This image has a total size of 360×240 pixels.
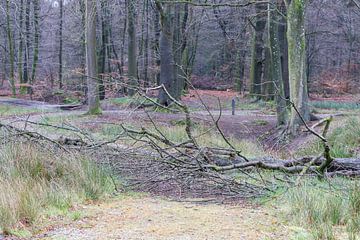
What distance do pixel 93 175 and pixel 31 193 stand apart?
123cm

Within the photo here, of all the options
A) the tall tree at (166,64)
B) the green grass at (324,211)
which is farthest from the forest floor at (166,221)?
the tall tree at (166,64)

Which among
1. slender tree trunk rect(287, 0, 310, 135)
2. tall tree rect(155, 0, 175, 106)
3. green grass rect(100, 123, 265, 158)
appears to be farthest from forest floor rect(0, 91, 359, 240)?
tall tree rect(155, 0, 175, 106)

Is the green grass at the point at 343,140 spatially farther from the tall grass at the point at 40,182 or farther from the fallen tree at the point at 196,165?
the tall grass at the point at 40,182

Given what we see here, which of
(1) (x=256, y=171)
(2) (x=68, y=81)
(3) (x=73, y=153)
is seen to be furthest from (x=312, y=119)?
(2) (x=68, y=81)

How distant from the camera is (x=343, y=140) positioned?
12023mm

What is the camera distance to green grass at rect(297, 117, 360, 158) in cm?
1124

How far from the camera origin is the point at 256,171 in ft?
24.1

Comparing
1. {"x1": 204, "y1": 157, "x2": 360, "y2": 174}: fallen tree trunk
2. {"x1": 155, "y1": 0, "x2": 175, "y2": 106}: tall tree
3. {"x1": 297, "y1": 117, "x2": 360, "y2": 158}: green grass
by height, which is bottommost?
{"x1": 297, "y1": 117, "x2": 360, "y2": 158}: green grass

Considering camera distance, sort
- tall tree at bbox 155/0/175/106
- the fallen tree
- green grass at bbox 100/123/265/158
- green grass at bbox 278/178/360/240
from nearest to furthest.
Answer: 1. green grass at bbox 278/178/360/240
2. the fallen tree
3. green grass at bbox 100/123/265/158
4. tall tree at bbox 155/0/175/106

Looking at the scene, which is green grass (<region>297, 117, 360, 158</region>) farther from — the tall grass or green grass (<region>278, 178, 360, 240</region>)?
the tall grass

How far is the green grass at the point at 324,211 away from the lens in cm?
423

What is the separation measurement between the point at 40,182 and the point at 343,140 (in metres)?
8.38

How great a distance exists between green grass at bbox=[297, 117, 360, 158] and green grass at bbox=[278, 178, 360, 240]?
5534 mm

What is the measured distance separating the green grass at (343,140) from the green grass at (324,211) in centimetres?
553
